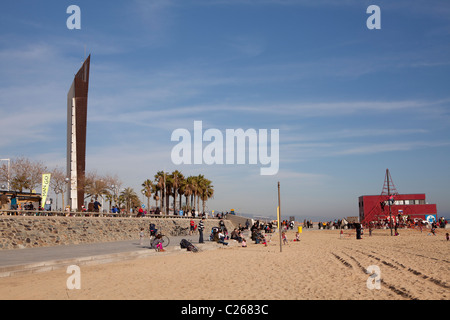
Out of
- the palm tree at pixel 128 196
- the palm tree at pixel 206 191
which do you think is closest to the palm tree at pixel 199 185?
the palm tree at pixel 206 191

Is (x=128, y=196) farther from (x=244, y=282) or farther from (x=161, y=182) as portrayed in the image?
(x=244, y=282)

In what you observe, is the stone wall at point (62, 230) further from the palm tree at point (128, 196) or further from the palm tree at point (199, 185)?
the palm tree at point (128, 196)

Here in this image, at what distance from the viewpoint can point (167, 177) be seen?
70.9 meters

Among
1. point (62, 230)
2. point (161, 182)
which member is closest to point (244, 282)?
point (62, 230)

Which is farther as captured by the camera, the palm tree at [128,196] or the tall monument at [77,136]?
the palm tree at [128,196]

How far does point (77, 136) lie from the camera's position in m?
51.0

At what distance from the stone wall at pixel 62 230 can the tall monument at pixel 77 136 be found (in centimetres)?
1863

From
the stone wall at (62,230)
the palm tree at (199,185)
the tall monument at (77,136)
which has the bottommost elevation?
the stone wall at (62,230)

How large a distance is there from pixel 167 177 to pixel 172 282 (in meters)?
60.8

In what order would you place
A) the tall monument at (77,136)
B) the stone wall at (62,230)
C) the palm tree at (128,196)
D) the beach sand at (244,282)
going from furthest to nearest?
1. the palm tree at (128,196)
2. the tall monument at (77,136)
3. the stone wall at (62,230)
4. the beach sand at (244,282)

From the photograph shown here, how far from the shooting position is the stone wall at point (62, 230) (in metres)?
21.0
